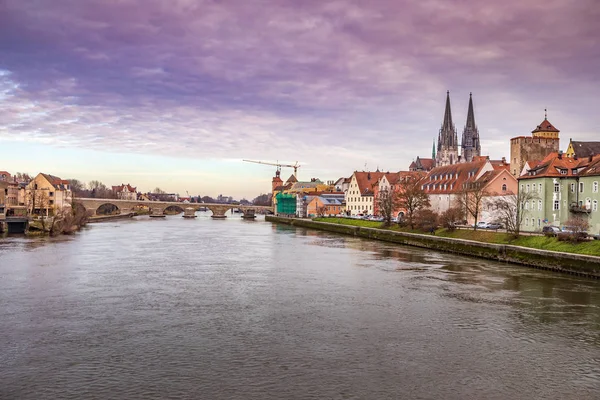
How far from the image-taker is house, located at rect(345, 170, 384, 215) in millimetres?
105000

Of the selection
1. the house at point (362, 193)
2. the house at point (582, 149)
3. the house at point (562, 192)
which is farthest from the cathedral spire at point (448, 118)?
the house at point (562, 192)

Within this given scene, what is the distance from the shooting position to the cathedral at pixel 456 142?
16225 cm

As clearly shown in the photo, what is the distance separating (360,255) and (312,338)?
28.3 meters

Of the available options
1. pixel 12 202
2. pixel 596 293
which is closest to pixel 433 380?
pixel 596 293

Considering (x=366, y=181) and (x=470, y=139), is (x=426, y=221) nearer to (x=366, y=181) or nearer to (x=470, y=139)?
(x=366, y=181)

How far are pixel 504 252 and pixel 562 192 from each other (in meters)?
9.94

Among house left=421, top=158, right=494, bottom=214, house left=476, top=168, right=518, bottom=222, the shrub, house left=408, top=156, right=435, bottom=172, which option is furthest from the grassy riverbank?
house left=408, top=156, right=435, bottom=172

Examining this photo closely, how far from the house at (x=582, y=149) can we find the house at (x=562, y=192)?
23.3 ft

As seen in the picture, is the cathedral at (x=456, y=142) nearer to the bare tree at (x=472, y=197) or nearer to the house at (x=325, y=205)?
the house at (x=325, y=205)

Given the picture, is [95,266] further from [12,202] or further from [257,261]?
[12,202]

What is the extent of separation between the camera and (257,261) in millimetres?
41188

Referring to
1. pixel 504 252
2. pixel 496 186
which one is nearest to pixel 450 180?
pixel 496 186

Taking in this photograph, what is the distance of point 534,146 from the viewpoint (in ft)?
220

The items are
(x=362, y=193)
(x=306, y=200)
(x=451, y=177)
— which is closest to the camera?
(x=451, y=177)
